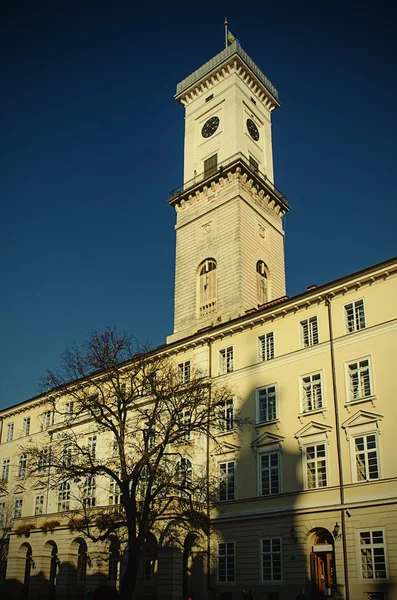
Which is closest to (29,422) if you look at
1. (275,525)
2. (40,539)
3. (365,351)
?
(40,539)

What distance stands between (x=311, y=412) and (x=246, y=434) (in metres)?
4.95

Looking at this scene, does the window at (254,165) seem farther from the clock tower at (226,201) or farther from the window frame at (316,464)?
the window frame at (316,464)

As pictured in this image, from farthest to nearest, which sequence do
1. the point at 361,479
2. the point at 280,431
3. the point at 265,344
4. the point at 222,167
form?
the point at 222,167 < the point at 265,344 < the point at 280,431 < the point at 361,479

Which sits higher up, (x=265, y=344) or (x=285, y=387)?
(x=265, y=344)

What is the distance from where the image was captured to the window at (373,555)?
30.1 metres

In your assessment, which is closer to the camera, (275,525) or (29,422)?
(275,525)

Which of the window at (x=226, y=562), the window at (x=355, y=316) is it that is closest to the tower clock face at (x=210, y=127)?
the window at (x=355, y=316)

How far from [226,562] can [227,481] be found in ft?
15.0

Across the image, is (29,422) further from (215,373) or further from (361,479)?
(361,479)

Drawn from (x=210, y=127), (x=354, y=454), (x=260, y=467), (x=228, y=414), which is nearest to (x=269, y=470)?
(x=260, y=467)

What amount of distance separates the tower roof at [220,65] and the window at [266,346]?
36.9m

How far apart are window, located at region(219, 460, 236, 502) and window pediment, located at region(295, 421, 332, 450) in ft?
17.3

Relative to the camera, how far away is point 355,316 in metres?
35.9

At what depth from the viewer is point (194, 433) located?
41.3 meters
